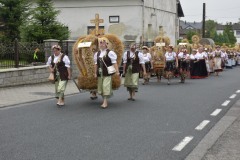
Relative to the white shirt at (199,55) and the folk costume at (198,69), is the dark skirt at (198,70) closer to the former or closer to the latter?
the folk costume at (198,69)

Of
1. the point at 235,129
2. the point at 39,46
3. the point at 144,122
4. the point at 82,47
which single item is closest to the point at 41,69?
the point at 39,46

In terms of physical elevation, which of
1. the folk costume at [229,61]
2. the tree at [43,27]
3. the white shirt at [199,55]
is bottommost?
the folk costume at [229,61]

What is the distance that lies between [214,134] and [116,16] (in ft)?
94.5

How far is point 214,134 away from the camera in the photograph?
8.42 m

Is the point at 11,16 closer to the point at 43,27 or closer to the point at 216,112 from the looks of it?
the point at 43,27

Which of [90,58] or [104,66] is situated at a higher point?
[90,58]

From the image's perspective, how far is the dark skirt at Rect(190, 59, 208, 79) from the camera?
80.9 ft

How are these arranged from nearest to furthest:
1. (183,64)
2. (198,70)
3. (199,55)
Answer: (183,64) → (198,70) → (199,55)

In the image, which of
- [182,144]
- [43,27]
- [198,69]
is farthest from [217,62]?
[182,144]

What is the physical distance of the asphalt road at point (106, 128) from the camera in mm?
6941

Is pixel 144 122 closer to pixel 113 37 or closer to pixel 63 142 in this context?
pixel 63 142

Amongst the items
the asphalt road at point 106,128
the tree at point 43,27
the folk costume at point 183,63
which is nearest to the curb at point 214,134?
the asphalt road at point 106,128

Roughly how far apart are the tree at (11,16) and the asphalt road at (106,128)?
1604 centimetres

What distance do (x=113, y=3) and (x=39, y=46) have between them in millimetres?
18000
